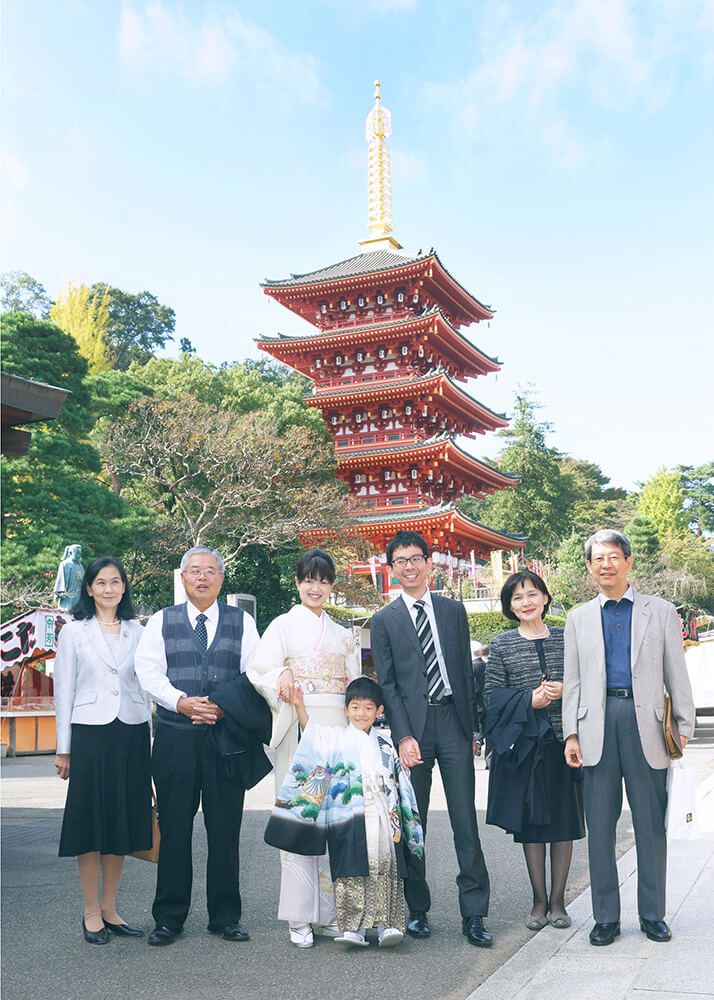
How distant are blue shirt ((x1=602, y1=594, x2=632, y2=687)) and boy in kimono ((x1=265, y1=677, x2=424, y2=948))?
105cm

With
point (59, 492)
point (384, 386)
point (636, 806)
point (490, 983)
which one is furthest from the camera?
point (384, 386)

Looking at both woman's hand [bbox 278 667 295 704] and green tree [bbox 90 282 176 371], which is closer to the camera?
woman's hand [bbox 278 667 295 704]

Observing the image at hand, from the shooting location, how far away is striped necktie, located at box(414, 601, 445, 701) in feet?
14.6

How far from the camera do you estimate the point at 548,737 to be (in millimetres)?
4406

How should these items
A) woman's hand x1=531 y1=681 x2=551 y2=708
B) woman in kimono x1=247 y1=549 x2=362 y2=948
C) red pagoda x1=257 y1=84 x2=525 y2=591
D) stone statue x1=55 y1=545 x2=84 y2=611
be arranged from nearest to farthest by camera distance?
woman in kimono x1=247 y1=549 x2=362 y2=948 → woman's hand x1=531 y1=681 x2=551 y2=708 → stone statue x1=55 y1=545 x2=84 y2=611 → red pagoda x1=257 y1=84 x2=525 y2=591

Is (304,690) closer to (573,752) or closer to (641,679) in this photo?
(573,752)

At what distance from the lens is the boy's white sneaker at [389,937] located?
404 centimetres

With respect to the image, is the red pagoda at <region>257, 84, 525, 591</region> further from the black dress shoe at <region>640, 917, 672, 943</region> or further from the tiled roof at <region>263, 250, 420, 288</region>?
the black dress shoe at <region>640, 917, 672, 943</region>

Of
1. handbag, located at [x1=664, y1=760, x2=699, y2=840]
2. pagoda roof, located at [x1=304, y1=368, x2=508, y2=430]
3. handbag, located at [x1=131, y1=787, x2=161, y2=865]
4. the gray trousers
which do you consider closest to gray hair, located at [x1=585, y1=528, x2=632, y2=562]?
the gray trousers

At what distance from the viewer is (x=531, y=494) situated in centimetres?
→ 4872

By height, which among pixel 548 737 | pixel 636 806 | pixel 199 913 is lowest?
pixel 199 913

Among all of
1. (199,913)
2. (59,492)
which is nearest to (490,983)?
(199,913)

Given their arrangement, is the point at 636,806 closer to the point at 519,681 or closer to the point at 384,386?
the point at 519,681

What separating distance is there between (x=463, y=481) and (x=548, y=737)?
28.4 meters
